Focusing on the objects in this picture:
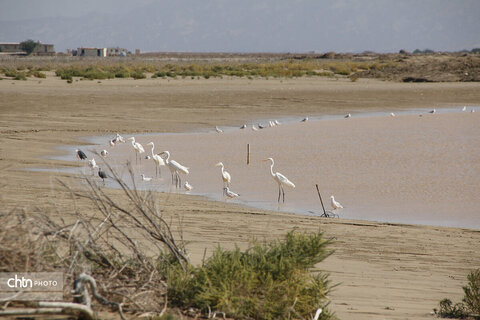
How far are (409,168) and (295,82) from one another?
29.3 metres

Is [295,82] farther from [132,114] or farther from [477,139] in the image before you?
[477,139]

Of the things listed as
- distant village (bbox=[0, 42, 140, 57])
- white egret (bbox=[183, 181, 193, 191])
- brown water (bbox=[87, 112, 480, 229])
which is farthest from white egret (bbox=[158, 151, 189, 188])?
distant village (bbox=[0, 42, 140, 57])

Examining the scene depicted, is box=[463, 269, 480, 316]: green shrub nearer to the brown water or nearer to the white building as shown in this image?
the brown water

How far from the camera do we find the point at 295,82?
149 ft

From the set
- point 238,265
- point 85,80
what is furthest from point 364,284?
point 85,80

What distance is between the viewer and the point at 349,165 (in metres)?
17.1

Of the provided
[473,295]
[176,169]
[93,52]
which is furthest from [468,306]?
[93,52]

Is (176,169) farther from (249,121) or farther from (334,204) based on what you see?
(249,121)

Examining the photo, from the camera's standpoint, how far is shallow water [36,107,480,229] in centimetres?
1270

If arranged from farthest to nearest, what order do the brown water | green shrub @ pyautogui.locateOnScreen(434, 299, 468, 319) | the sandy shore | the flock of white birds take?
the flock of white birds, the brown water, the sandy shore, green shrub @ pyautogui.locateOnScreen(434, 299, 468, 319)

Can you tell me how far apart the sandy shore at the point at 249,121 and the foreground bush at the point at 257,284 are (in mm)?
362

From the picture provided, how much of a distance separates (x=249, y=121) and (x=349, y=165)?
10283mm

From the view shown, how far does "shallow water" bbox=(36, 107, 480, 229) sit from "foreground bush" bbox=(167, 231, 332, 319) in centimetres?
607

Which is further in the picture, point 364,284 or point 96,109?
point 96,109
